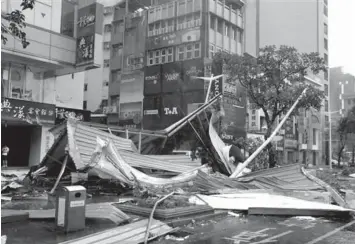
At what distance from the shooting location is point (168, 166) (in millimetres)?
13266

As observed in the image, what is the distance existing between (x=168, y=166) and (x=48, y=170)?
4564 mm

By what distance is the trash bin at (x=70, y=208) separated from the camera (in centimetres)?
592

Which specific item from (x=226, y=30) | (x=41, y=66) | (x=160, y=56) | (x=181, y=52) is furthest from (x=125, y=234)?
(x=226, y=30)

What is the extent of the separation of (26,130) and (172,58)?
1627cm

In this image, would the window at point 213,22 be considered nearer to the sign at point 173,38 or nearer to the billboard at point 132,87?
the sign at point 173,38

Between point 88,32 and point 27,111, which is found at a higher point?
point 88,32

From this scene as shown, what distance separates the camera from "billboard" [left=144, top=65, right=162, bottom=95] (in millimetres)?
34625

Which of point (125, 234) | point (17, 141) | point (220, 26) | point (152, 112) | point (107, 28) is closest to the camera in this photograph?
point (125, 234)

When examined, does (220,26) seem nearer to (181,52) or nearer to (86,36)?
(181,52)

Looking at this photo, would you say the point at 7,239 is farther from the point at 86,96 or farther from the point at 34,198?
the point at 86,96

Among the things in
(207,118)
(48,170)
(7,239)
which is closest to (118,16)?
(207,118)

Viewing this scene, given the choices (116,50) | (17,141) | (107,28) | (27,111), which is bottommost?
(17,141)

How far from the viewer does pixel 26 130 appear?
2272cm

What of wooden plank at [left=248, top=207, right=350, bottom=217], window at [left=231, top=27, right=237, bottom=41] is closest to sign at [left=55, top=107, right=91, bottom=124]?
wooden plank at [left=248, top=207, right=350, bottom=217]
